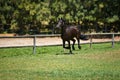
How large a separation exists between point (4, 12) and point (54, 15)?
308 inches

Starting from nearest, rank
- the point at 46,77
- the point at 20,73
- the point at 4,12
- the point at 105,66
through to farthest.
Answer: the point at 46,77 → the point at 20,73 → the point at 105,66 → the point at 4,12

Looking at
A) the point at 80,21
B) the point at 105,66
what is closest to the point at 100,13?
the point at 80,21

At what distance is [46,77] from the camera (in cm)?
1080

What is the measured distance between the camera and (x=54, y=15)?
142 ft

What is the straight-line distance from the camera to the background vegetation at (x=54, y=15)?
41219 millimetres

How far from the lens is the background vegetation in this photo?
41219 mm

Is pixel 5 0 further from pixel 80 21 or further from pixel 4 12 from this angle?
pixel 80 21

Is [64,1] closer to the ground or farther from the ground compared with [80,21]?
farther from the ground

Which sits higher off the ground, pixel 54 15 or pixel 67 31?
pixel 67 31

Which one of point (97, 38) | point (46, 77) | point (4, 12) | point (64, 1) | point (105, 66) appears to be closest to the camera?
point (46, 77)

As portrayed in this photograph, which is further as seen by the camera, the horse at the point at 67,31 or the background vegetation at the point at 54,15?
the background vegetation at the point at 54,15

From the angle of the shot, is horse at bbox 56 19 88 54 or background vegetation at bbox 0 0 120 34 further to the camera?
background vegetation at bbox 0 0 120 34

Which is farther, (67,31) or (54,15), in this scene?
(54,15)

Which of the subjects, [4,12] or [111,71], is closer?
[111,71]
